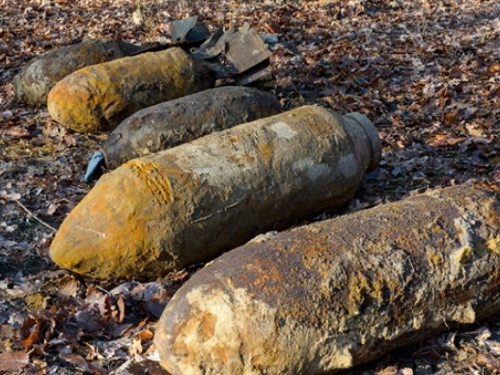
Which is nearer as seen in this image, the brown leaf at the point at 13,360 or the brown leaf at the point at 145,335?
the brown leaf at the point at 13,360

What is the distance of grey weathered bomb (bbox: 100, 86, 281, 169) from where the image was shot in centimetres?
618

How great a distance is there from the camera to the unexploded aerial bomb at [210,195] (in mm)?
4559

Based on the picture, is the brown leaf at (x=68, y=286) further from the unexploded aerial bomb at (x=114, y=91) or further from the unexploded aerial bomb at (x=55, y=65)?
the unexploded aerial bomb at (x=55, y=65)

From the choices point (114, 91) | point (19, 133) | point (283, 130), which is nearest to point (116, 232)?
point (283, 130)

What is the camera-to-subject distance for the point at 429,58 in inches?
364

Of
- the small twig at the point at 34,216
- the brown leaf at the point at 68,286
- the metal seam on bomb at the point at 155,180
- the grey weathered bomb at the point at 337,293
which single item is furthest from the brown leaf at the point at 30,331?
the small twig at the point at 34,216

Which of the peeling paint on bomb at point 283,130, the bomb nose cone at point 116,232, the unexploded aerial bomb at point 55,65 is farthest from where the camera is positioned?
the unexploded aerial bomb at point 55,65

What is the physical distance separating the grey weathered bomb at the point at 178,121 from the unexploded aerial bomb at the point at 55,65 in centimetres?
213

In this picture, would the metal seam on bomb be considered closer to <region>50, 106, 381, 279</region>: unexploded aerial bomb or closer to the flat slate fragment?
<region>50, 106, 381, 279</region>: unexploded aerial bomb

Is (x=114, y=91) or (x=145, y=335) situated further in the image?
(x=114, y=91)

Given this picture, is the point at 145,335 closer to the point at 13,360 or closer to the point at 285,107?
the point at 13,360

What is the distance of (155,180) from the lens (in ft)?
15.4

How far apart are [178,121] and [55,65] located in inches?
110

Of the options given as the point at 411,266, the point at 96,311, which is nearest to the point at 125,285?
the point at 96,311
